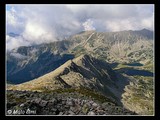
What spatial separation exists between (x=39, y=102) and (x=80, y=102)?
682 centimetres

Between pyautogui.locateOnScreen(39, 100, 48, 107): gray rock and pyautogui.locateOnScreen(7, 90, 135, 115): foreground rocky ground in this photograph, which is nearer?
pyautogui.locateOnScreen(7, 90, 135, 115): foreground rocky ground

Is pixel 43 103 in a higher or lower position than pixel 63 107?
higher

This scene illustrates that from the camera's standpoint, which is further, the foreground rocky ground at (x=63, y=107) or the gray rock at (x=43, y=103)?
the gray rock at (x=43, y=103)
